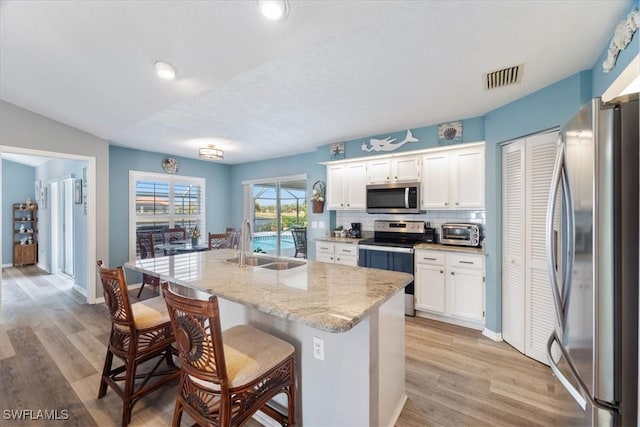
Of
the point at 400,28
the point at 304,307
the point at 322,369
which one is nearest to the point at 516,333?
the point at 322,369

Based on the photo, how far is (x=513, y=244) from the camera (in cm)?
281

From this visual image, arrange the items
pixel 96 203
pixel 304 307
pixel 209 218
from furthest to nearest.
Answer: pixel 209 218 < pixel 96 203 < pixel 304 307

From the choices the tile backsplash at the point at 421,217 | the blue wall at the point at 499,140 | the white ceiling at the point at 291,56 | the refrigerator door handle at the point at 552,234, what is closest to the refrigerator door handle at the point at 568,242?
the refrigerator door handle at the point at 552,234

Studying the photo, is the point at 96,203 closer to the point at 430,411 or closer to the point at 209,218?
the point at 209,218

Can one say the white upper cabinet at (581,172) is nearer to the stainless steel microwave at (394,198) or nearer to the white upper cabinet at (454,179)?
the white upper cabinet at (454,179)

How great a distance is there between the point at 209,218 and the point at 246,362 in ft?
17.5

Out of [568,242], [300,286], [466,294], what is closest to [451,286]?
[466,294]

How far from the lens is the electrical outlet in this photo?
1.50 metres

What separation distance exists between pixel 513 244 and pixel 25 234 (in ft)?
34.1

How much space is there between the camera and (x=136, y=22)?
6.22 feet

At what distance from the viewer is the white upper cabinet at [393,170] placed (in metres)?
3.71

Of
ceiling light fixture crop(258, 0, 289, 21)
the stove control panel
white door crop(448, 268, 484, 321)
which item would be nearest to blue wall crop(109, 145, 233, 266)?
the stove control panel

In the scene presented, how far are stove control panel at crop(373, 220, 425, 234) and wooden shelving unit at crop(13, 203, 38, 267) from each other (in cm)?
863

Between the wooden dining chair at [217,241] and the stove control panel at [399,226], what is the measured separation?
2.50 meters
